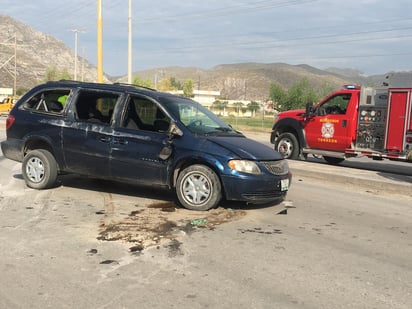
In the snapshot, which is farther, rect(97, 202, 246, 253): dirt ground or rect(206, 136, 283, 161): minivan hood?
rect(206, 136, 283, 161): minivan hood

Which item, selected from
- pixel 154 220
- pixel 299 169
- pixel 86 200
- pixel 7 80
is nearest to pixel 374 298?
pixel 154 220

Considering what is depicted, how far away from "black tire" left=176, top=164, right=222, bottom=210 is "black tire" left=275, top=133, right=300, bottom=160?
7.65 meters

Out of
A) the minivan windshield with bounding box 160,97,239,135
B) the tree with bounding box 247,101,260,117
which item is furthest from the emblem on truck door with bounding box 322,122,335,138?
the tree with bounding box 247,101,260,117

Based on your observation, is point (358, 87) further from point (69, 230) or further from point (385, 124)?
point (69, 230)

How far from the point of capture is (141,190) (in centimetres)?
804

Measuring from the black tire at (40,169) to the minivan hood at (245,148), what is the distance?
107 inches

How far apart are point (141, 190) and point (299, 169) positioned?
418cm

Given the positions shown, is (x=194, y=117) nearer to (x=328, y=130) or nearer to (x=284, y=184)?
(x=284, y=184)

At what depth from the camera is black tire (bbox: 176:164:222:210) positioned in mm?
6547

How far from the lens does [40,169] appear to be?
777 centimetres

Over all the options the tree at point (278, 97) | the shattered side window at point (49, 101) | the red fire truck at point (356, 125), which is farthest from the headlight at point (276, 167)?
the tree at point (278, 97)

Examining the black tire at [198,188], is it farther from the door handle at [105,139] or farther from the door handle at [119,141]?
the door handle at [105,139]

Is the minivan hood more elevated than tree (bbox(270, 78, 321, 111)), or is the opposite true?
tree (bbox(270, 78, 321, 111))

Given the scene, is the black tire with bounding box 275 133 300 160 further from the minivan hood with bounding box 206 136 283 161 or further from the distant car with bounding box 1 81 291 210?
the minivan hood with bounding box 206 136 283 161
